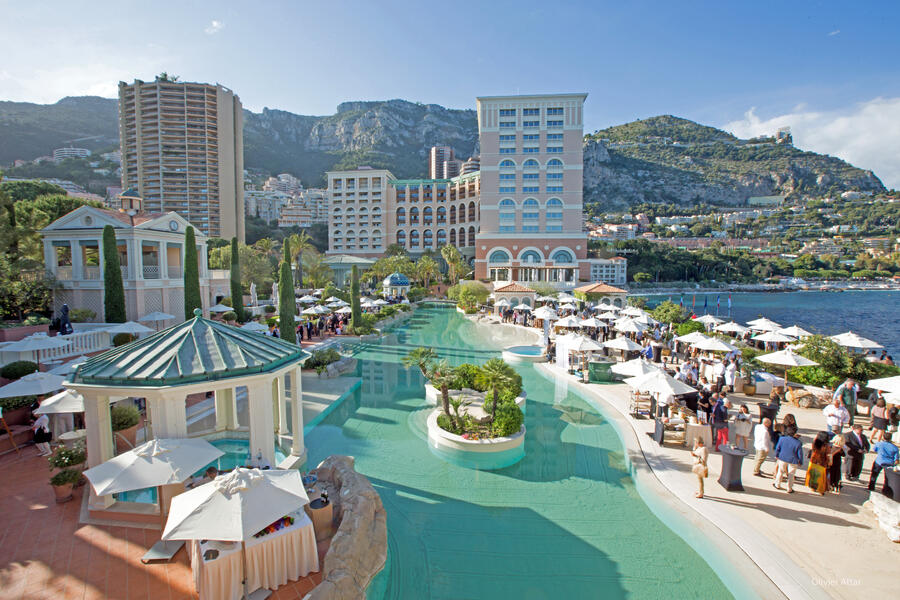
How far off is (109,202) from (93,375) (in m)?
97.7

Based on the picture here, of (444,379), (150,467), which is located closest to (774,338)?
(444,379)

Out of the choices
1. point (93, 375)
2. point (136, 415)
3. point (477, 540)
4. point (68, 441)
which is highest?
point (93, 375)

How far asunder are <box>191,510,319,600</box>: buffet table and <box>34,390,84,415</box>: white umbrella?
5.35 m

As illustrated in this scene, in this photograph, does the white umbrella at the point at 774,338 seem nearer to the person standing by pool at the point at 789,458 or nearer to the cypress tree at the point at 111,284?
the person standing by pool at the point at 789,458

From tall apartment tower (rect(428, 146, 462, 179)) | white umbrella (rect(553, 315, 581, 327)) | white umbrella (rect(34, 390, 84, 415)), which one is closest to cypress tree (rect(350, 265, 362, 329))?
white umbrella (rect(553, 315, 581, 327))

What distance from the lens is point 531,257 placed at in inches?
2507

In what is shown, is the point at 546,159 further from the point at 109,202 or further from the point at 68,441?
the point at 109,202

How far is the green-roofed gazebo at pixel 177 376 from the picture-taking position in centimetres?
661

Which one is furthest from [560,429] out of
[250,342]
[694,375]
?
[250,342]

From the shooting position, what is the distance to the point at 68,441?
926 centimetres

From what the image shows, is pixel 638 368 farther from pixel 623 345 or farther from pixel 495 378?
pixel 623 345

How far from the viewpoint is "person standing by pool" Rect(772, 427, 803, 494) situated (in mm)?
7633

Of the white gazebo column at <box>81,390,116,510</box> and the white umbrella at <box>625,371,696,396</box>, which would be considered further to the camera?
the white umbrella at <box>625,371,696,396</box>

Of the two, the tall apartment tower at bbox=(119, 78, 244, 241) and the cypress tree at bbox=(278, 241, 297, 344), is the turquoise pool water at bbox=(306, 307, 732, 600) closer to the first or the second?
the cypress tree at bbox=(278, 241, 297, 344)
